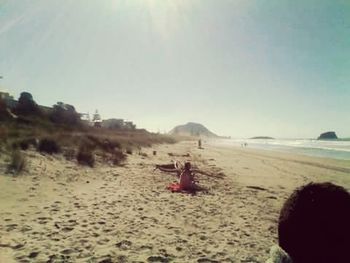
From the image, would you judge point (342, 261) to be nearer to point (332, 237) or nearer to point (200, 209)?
point (332, 237)

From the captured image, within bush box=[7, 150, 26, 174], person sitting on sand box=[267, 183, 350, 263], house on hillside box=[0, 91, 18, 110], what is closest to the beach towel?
person sitting on sand box=[267, 183, 350, 263]

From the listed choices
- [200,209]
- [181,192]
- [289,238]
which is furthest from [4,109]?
[289,238]

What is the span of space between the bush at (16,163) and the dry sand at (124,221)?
289 millimetres

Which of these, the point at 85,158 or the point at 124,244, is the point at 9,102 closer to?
the point at 85,158

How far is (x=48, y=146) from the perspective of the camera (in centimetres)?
1547

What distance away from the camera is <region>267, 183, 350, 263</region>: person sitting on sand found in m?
4.27

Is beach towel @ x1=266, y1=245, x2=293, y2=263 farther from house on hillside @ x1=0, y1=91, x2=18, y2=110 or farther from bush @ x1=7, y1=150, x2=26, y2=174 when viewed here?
house on hillside @ x1=0, y1=91, x2=18, y2=110

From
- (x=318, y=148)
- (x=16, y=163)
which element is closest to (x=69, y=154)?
(x=16, y=163)

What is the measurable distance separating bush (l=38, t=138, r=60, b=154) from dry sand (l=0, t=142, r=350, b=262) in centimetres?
274

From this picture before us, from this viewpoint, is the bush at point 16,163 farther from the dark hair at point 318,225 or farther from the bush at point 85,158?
the dark hair at point 318,225

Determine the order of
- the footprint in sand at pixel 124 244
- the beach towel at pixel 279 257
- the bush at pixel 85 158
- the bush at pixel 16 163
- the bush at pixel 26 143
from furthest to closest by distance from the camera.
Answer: the bush at pixel 85 158
the bush at pixel 26 143
the bush at pixel 16 163
the footprint in sand at pixel 124 244
the beach towel at pixel 279 257

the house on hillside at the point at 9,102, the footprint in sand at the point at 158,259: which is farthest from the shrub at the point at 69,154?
the house on hillside at the point at 9,102

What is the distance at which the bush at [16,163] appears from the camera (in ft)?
35.0

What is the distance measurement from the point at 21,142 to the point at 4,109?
1779 cm
